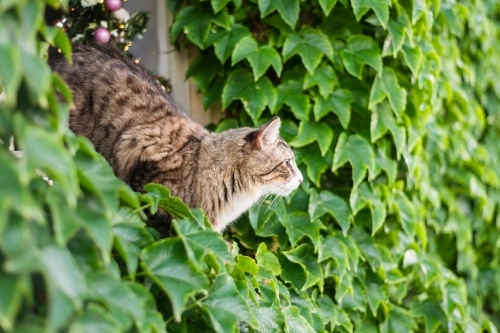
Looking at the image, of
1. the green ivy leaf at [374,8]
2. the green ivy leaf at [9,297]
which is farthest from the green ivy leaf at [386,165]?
the green ivy leaf at [9,297]

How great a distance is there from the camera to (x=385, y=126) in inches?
131

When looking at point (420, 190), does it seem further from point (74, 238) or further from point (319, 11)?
point (74, 238)

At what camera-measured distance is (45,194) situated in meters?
1.22

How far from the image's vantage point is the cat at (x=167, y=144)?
273 cm

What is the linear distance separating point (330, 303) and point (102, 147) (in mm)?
1189

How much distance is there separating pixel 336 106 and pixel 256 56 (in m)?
0.44

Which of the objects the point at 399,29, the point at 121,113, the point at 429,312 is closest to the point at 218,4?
the point at 121,113

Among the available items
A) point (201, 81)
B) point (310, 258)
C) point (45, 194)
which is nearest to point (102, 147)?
point (201, 81)

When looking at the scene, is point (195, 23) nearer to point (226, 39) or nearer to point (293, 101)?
point (226, 39)

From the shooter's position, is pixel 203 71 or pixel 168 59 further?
pixel 168 59

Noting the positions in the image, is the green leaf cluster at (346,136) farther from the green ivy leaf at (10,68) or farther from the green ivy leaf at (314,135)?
the green ivy leaf at (10,68)

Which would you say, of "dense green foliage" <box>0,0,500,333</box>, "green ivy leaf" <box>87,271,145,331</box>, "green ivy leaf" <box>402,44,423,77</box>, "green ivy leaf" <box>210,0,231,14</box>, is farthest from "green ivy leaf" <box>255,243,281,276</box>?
"green ivy leaf" <box>87,271,145,331</box>

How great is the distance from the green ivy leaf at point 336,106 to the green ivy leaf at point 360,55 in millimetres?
117

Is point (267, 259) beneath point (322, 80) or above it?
beneath
